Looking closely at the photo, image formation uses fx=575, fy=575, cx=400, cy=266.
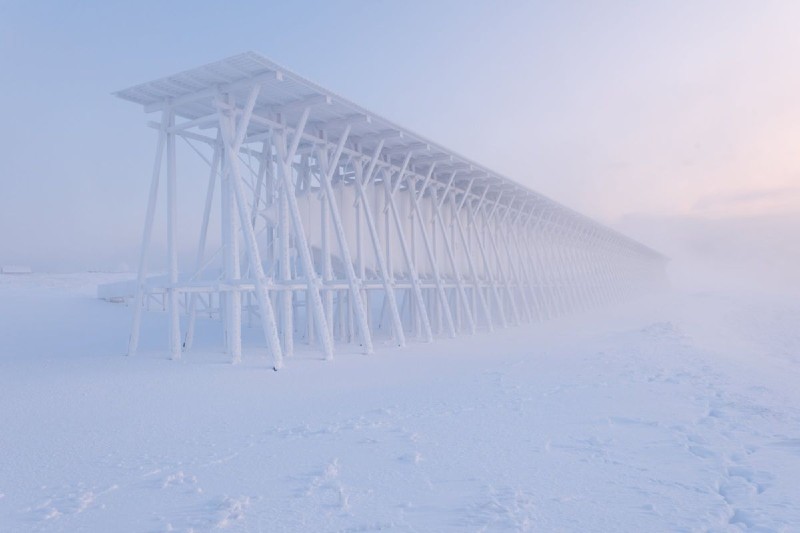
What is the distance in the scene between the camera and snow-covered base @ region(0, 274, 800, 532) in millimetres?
4262

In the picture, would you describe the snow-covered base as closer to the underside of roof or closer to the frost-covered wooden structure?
the frost-covered wooden structure

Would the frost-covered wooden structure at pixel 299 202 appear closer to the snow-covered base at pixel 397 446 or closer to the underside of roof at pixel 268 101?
the underside of roof at pixel 268 101

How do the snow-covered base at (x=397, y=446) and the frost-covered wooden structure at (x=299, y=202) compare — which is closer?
the snow-covered base at (x=397, y=446)

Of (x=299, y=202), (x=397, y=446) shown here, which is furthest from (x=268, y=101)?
(x=397, y=446)

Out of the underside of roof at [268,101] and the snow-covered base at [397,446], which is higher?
the underside of roof at [268,101]

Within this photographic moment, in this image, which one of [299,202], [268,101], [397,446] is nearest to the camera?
[397,446]

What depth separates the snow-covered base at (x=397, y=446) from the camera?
4.26 metres

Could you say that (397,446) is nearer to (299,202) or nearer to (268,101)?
(268,101)

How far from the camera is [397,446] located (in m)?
6.06

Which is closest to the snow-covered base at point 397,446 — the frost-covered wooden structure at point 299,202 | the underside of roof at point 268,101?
the frost-covered wooden structure at point 299,202

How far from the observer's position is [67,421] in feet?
23.7

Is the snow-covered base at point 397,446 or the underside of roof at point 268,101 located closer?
the snow-covered base at point 397,446

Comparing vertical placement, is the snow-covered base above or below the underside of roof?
below

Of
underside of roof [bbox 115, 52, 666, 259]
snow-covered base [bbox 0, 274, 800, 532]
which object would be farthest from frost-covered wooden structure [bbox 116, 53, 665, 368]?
snow-covered base [bbox 0, 274, 800, 532]
